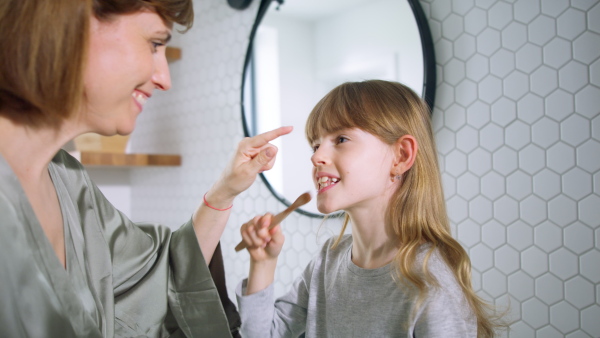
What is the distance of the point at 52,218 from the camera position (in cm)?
80

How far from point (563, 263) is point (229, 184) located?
617 mm

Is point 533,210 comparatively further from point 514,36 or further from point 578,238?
point 514,36

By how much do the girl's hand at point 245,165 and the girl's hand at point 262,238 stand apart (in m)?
0.07

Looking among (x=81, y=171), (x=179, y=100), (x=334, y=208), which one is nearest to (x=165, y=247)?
(x=81, y=171)

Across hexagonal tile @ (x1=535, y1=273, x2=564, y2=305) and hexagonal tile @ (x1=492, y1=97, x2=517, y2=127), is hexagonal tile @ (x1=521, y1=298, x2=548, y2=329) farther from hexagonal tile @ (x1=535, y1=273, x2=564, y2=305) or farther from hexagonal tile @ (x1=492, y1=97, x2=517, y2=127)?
hexagonal tile @ (x1=492, y1=97, x2=517, y2=127)

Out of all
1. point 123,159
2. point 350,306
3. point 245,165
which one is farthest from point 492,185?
point 123,159

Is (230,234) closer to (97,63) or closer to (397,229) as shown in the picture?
(397,229)

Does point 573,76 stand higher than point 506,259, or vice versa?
point 573,76

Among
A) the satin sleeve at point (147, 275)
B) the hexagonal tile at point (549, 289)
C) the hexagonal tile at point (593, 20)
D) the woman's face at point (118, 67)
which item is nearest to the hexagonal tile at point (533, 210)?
the hexagonal tile at point (549, 289)

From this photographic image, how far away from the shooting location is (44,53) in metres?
0.65

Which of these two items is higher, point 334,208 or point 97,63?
point 97,63

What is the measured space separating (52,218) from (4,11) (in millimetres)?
313

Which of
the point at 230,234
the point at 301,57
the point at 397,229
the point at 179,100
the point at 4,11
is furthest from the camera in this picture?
the point at 179,100

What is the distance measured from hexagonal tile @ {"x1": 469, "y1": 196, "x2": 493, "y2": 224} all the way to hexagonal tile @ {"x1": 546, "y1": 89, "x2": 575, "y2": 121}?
0.21 m
